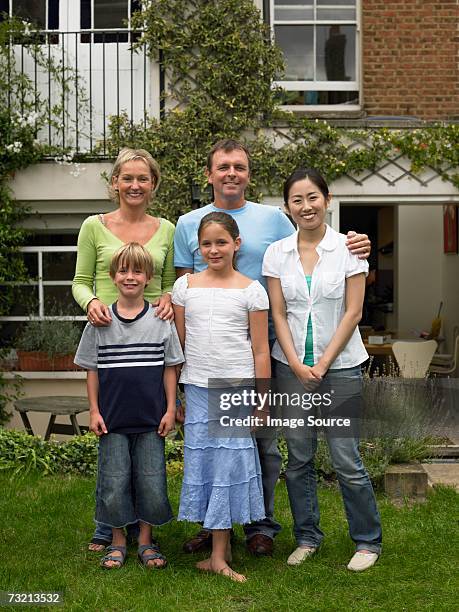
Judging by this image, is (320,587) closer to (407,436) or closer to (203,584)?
(203,584)

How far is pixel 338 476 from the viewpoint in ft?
13.9

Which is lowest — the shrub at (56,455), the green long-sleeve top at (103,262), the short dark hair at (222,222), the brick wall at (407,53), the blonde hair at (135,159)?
Answer: the shrub at (56,455)

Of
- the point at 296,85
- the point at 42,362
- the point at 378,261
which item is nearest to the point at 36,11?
the point at 296,85

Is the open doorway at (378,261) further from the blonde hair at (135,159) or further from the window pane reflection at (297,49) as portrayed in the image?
the blonde hair at (135,159)

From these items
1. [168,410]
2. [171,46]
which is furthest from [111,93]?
[168,410]

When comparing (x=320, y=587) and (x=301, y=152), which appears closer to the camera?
(x=320, y=587)

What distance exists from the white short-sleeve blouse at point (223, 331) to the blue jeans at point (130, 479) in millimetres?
438

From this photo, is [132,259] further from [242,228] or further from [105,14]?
[105,14]

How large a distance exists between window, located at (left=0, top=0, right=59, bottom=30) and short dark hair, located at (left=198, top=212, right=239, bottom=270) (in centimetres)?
547

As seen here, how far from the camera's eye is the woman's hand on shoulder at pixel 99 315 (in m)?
4.23

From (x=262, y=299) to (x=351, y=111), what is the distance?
18.5ft

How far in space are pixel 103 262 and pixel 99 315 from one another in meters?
0.32

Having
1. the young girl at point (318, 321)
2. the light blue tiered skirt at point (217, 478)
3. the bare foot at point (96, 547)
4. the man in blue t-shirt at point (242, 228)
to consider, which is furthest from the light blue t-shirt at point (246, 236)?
the bare foot at point (96, 547)

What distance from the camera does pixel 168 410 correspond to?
432 centimetres
